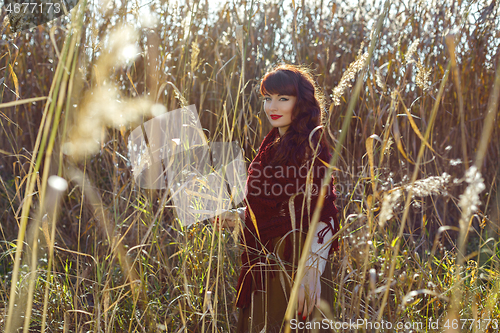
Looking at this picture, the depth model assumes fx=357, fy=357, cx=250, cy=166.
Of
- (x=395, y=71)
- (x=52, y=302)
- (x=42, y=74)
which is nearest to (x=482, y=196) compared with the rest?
(x=395, y=71)

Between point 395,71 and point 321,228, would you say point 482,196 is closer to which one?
point 395,71

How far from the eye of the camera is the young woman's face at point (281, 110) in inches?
46.5

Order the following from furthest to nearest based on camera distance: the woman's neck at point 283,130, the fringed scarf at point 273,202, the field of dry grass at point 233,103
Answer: the field of dry grass at point 233,103 → the woman's neck at point 283,130 → the fringed scarf at point 273,202

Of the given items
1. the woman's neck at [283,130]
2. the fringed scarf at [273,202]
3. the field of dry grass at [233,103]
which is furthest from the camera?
the field of dry grass at [233,103]

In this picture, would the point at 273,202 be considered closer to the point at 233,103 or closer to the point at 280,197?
the point at 280,197

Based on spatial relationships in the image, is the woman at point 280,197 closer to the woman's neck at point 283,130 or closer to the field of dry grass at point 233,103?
the woman's neck at point 283,130

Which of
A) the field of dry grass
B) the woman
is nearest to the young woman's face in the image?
the woman

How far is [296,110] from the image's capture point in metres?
1.19

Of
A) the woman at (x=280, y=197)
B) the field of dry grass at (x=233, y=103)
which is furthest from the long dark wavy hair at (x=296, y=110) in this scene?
→ the field of dry grass at (x=233, y=103)

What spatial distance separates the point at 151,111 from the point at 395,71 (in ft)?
4.45

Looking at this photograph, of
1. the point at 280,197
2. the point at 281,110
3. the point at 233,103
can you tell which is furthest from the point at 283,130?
the point at 233,103

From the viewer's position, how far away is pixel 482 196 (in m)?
2.20

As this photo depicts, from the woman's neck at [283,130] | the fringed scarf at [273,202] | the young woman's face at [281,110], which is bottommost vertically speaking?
the fringed scarf at [273,202]

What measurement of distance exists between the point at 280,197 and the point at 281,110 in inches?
11.3
